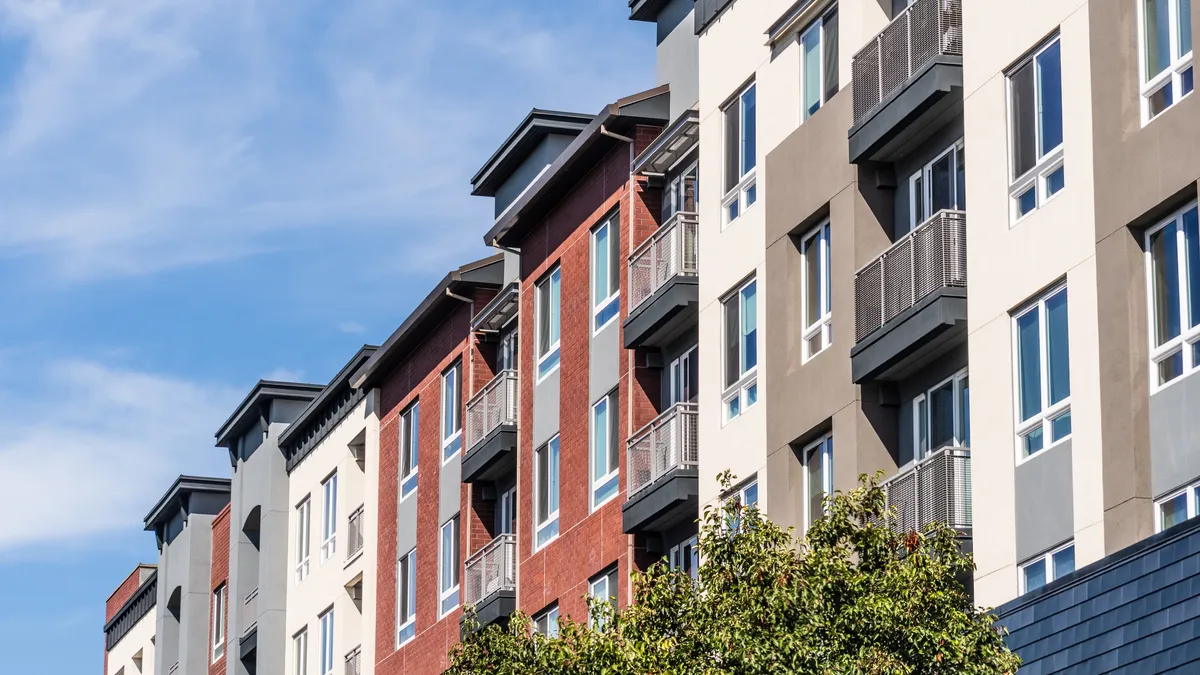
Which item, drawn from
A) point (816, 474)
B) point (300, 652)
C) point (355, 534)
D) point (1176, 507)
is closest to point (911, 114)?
point (816, 474)

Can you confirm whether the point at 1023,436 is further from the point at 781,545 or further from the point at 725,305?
the point at 725,305

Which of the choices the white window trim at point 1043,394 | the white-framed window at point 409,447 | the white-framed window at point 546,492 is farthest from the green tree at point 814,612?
the white-framed window at point 409,447

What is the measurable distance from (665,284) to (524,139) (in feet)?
31.6

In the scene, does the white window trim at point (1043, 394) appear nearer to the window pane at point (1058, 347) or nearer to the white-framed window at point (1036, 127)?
the window pane at point (1058, 347)

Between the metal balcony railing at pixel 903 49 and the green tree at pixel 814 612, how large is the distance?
754 cm

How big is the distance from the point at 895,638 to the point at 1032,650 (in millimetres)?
3382

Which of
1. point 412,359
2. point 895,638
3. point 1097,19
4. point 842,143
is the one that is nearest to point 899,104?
point 842,143

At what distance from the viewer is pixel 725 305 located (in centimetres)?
3569

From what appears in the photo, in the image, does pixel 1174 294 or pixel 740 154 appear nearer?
pixel 1174 294

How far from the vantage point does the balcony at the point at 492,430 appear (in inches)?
1725

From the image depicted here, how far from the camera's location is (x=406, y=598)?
163 ft

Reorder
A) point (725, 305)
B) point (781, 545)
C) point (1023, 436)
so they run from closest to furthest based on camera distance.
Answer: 1. point (781, 545)
2. point (1023, 436)
3. point (725, 305)

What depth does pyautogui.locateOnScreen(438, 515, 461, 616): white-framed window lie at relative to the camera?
46688 mm

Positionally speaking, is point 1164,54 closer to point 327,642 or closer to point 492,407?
point 492,407
